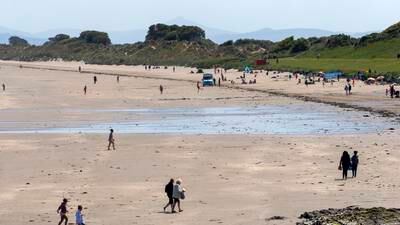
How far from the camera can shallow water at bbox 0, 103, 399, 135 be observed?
141ft

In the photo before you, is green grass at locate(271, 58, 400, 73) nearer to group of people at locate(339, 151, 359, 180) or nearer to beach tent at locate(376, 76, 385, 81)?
beach tent at locate(376, 76, 385, 81)

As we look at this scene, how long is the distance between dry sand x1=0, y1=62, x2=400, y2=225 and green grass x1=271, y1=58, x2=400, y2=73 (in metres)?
44.1

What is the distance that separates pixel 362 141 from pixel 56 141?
599 inches

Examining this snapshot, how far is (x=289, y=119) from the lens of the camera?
48406mm

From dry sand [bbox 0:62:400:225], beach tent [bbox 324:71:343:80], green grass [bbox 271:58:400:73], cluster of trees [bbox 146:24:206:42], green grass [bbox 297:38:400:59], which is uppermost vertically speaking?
cluster of trees [bbox 146:24:206:42]

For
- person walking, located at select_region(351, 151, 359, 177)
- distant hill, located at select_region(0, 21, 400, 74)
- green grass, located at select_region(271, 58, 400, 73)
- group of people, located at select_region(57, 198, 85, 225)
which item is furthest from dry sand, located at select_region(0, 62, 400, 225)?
distant hill, located at select_region(0, 21, 400, 74)

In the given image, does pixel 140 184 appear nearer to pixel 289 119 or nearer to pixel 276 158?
pixel 276 158

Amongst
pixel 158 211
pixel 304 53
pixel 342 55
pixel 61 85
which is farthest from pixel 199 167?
pixel 304 53

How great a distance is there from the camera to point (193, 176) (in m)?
29.2

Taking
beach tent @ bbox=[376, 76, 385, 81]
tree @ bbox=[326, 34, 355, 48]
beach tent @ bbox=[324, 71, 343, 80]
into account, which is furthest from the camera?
tree @ bbox=[326, 34, 355, 48]

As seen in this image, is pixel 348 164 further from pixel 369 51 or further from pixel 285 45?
pixel 285 45

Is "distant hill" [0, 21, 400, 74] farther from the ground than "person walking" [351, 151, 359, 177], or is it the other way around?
"distant hill" [0, 21, 400, 74]

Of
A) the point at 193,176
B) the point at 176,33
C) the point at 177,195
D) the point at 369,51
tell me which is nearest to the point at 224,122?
the point at 193,176

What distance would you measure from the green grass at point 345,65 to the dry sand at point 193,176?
4408 cm
